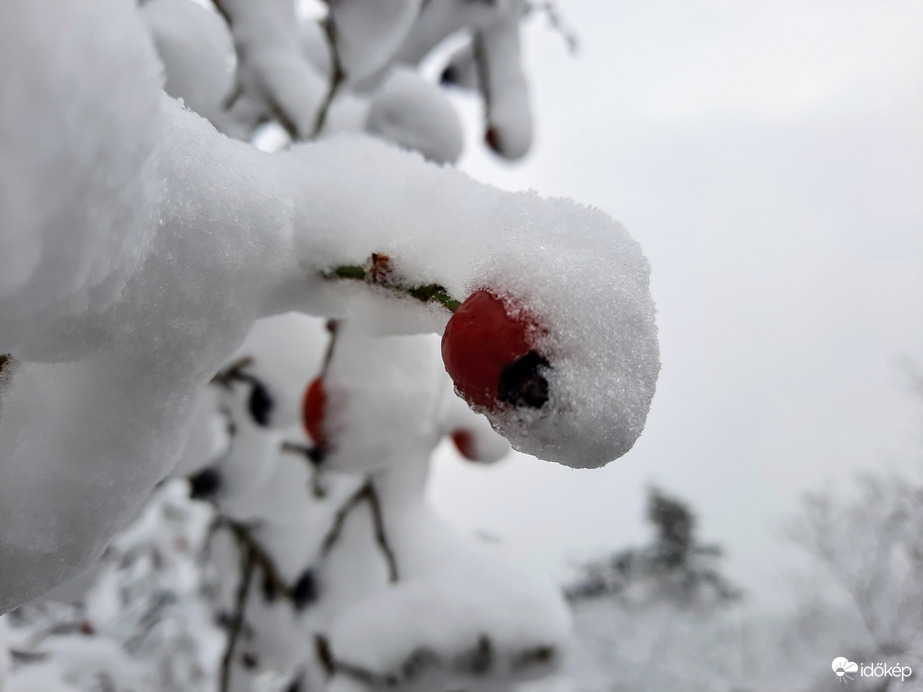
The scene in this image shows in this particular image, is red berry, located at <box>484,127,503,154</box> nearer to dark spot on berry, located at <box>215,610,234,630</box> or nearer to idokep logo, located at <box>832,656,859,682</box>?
dark spot on berry, located at <box>215,610,234,630</box>

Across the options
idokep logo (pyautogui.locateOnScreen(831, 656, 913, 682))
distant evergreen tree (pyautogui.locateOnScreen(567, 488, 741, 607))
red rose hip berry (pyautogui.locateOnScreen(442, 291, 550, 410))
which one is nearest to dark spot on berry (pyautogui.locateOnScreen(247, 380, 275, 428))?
red rose hip berry (pyautogui.locateOnScreen(442, 291, 550, 410))

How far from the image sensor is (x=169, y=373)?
29 centimetres

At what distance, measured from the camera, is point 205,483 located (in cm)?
83

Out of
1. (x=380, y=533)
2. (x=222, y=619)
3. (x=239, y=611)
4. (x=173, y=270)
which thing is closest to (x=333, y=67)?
(x=173, y=270)

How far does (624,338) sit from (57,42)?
20cm

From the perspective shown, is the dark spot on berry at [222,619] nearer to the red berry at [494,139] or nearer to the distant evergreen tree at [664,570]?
the red berry at [494,139]

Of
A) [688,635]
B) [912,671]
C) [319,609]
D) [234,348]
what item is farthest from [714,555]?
[234,348]

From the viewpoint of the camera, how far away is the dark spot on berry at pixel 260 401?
803 mm

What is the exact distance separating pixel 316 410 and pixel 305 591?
38 cm

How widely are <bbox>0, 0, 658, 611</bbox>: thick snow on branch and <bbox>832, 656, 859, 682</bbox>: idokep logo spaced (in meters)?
1.57

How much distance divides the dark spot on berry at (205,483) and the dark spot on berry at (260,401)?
4.5 inches

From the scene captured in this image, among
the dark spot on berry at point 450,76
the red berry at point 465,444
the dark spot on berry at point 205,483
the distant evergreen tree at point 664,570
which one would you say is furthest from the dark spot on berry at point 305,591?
the distant evergreen tree at point 664,570

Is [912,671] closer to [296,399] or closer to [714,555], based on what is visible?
[296,399]

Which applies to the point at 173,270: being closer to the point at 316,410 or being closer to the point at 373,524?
the point at 316,410
